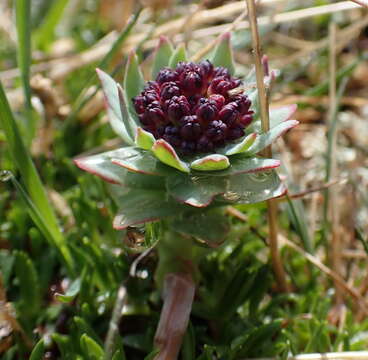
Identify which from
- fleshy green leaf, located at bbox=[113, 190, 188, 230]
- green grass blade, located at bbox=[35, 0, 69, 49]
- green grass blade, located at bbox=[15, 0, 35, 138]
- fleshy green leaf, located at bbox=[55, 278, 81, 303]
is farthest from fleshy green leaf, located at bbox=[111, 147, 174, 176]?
green grass blade, located at bbox=[35, 0, 69, 49]

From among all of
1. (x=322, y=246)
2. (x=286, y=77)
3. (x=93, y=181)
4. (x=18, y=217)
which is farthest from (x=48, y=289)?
(x=286, y=77)

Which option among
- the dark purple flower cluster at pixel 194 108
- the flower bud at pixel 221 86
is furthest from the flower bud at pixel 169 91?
the flower bud at pixel 221 86

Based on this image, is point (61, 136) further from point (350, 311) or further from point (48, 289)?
point (350, 311)

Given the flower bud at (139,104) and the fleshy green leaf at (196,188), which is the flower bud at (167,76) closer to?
the flower bud at (139,104)

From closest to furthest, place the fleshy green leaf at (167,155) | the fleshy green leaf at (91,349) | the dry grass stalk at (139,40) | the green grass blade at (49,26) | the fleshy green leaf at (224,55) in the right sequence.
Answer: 1. the fleshy green leaf at (167,155)
2. the fleshy green leaf at (91,349)
3. the fleshy green leaf at (224,55)
4. the dry grass stalk at (139,40)
5. the green grass blade at (49,26)

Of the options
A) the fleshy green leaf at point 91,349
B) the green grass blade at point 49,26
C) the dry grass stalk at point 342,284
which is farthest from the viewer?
the green grass blade at point 49,26

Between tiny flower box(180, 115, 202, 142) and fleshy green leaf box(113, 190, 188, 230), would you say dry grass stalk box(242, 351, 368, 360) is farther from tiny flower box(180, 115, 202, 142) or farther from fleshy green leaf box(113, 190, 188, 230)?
tiny flower box(180, 115, 202, 142)
